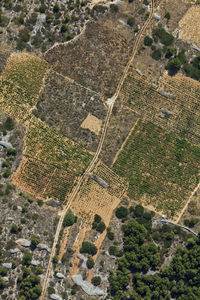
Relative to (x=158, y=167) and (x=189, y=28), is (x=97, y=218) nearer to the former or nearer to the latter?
(x=158, y=167)

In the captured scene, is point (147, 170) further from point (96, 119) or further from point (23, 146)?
point (23, 146)

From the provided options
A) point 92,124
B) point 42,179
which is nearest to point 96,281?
point 42,179

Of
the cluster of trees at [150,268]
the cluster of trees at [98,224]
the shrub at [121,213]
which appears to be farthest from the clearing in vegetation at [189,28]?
the cluster of trees at [98,224]

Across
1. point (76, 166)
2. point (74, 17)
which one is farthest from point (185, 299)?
point (74, 17)

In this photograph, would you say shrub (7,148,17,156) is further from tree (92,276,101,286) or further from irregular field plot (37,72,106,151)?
tree (92,276,101,286)

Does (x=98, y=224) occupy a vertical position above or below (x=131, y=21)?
below
